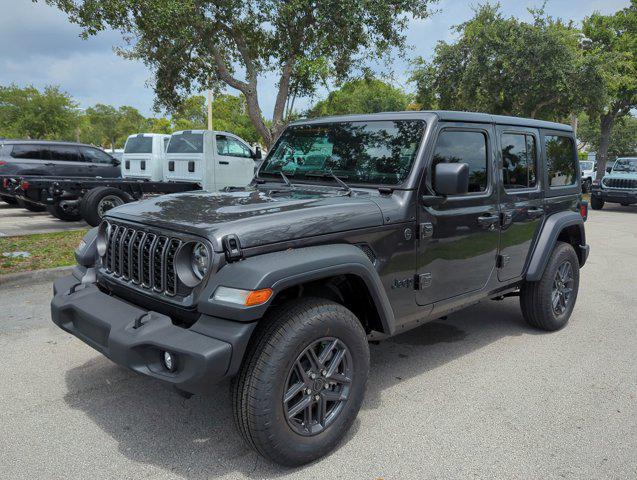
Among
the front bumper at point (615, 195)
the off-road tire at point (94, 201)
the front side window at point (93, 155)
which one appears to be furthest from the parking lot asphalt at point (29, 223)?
the front bumper at point (615, 195)

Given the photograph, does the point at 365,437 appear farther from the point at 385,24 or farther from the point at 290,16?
the point at 385,24

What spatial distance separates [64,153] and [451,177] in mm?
13128

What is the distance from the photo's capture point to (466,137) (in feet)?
12.6

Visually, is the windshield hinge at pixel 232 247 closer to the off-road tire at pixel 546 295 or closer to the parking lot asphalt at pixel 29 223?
the off-road tire at pixel 546 295

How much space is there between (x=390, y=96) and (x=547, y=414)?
41043mm

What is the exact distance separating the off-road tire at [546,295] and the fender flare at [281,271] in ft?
7.90

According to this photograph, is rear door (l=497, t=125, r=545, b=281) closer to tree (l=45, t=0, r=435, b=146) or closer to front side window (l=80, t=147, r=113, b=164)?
tree (l=45, t=0, r=435, b=146)

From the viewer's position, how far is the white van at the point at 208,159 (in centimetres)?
1268

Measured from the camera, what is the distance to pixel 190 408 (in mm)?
3348

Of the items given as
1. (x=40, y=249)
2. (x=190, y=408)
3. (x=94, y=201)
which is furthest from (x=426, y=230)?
(x=94, y=201)

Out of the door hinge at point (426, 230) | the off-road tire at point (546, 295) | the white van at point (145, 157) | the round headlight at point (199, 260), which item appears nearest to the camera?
the round headlight at point (199, 260)

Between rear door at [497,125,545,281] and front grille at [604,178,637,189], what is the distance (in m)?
14.6

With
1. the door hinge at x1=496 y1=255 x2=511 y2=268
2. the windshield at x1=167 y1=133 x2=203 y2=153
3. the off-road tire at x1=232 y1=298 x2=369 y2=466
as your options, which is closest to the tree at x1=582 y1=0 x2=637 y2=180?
the windshield at x1=167 y1=133 x2=203 y2=153

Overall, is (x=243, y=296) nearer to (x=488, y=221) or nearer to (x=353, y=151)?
(x=353, y=151)
